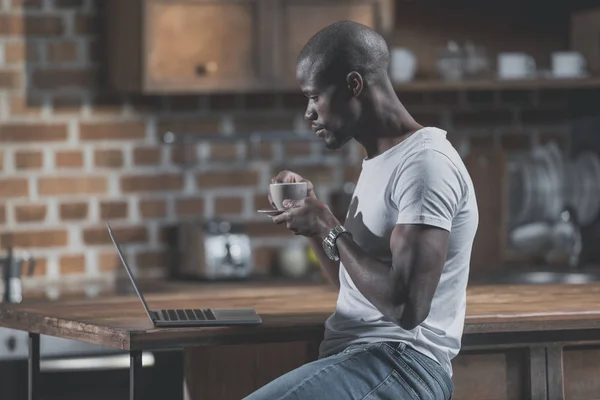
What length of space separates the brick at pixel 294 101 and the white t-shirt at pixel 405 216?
237 centimetres

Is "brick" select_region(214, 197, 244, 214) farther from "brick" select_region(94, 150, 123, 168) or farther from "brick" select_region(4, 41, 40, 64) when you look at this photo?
"brick" select_region(4, 41, 40, 64)

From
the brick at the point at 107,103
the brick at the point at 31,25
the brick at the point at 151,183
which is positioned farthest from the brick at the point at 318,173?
the brick at the point at 31,25

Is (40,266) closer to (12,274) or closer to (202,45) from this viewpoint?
(12,274)

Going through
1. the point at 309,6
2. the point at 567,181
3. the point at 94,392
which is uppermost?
the point at 309,6

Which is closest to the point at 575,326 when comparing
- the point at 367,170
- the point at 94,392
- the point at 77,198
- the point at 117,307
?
the point at 367,170

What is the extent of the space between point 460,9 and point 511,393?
2586mm

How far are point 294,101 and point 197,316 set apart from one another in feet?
7.82

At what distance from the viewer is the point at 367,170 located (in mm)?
2734

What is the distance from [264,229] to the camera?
16.7 ft

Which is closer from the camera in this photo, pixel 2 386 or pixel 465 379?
pixel 465 379

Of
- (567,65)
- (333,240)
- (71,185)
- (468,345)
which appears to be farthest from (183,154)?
(333,240)

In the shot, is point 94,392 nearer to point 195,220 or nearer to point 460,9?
point 195,220

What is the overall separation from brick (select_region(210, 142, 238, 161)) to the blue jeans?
8.01ft

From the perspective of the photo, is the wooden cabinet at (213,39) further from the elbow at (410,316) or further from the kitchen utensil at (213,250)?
the elbow at (410,316)
